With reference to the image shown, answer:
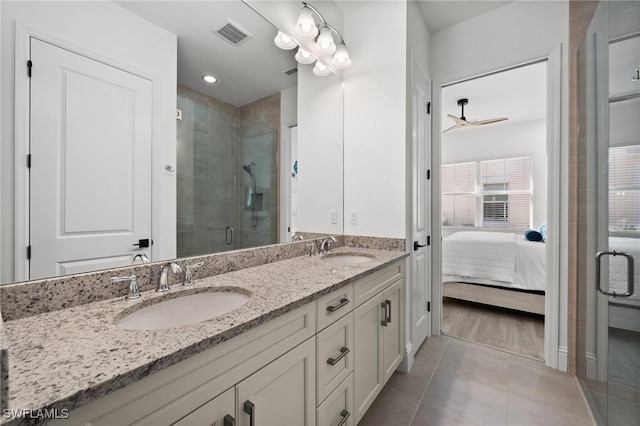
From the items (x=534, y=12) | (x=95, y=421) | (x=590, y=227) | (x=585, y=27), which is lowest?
(x=95, y=421)

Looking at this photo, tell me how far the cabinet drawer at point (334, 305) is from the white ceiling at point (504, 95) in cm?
284

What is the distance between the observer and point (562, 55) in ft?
6.36

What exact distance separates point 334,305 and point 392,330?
Answer: 29.4 inches

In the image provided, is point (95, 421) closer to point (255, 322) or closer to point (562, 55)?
point (255, 322)

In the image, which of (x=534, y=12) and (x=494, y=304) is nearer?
(x=534, y=12)

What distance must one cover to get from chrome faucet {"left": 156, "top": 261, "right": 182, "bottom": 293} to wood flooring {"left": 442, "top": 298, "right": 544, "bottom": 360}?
7.95ft

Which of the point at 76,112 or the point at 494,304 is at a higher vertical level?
the point at 76,112

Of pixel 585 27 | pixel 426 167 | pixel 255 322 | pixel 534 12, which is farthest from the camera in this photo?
pixel 426 167

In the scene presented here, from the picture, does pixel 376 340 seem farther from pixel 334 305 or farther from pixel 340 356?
pixel 334 305

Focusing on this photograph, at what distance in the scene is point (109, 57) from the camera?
0.88 meters

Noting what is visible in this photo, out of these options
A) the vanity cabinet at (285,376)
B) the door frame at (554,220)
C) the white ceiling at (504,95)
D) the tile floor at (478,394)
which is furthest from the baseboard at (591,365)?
the white ceiling at (504,95)

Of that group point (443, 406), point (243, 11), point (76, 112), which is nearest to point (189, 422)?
point (76, 112)

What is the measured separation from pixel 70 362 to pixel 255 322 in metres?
0.38

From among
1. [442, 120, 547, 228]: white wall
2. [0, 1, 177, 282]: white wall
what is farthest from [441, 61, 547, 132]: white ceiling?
[0, 1, 177, 282]: white wall
